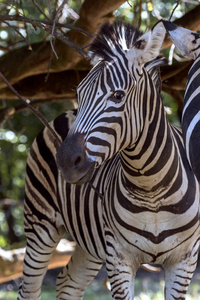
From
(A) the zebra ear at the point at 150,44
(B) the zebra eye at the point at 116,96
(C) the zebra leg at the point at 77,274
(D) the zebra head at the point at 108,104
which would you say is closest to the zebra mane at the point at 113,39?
(D) the zebra head at the point at 108,104

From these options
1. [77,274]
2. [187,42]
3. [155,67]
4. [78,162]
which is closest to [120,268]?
[78,162]

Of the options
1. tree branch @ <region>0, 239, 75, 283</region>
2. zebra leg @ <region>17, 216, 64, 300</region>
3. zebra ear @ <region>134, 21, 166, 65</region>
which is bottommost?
tree branch @ <region>0, 239, 75, 283</region>

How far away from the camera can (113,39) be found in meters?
3.97

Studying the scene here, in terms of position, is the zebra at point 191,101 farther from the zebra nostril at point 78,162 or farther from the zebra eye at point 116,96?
the zebra nostril at point 78,162

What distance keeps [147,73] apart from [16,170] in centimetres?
1091

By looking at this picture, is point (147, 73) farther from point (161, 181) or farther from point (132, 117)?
point (161, 181)

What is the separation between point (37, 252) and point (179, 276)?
1.78 metres

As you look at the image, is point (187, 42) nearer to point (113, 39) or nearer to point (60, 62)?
point (113, 39)

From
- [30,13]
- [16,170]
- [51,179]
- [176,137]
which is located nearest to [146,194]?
[176,137]

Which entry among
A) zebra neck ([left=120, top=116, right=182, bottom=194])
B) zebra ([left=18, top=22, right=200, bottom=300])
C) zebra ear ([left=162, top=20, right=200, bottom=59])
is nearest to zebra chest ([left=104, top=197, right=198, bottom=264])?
zebra ([left=18, top=22, right=200, bottom=300])

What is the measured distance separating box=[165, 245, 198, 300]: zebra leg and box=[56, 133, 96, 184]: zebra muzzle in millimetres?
1158

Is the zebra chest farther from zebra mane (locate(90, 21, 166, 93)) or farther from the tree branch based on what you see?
the tree branch

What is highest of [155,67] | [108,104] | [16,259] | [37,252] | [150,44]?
[150,44]

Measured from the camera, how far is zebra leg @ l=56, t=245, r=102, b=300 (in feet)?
19.2
